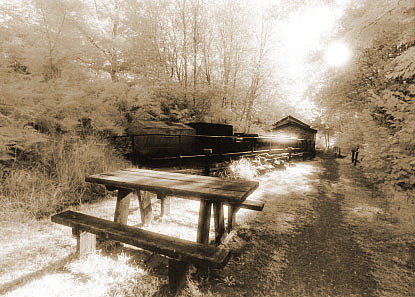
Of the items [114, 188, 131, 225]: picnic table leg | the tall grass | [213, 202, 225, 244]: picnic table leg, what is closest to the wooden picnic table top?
[114, 188, 131, 225]: picnic table leg

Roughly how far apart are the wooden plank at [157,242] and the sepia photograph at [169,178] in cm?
2

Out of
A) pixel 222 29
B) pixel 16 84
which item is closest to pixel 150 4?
pixel 222 29

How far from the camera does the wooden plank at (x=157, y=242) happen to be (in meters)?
1.76

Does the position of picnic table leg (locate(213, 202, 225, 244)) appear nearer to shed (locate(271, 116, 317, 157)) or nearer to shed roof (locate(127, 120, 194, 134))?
shed roof (locate(127, 120, 194, 134))

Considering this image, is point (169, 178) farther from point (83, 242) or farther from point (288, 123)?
point (288, 123)

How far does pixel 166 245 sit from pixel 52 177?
3.51 metres

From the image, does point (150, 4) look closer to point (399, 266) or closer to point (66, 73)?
point (66, 73)

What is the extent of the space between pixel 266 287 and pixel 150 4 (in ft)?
38.9

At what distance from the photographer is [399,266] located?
2.75 metres

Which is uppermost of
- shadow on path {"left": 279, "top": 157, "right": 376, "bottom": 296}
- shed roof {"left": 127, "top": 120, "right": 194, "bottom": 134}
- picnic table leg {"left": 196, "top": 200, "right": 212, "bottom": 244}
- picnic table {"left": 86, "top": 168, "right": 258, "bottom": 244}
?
shed roof {"left": 127, "top": 120, "right": 194, "bottom": 134}

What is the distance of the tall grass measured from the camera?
3.59m

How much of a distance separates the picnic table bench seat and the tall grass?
1545mm

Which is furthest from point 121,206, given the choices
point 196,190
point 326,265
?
point 326,265

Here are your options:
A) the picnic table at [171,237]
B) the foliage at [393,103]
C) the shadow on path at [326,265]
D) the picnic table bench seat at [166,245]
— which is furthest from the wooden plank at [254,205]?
the foliage at [393,103]
